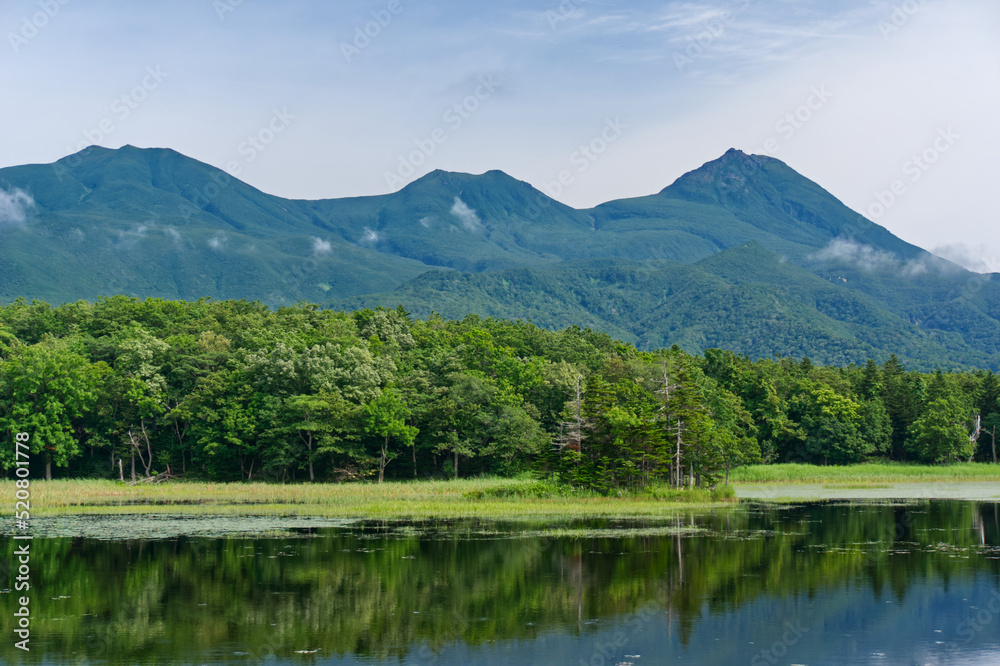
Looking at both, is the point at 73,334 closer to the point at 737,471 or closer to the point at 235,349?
the point at 235,349

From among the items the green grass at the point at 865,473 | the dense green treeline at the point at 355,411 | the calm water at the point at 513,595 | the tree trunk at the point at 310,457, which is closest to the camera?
the calm water at the point at 513,595

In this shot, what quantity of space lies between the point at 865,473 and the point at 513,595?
65.8 m

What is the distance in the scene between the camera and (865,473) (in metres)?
83.8

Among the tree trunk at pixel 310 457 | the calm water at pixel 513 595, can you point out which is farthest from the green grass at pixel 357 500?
the calm water at pixel 513 595

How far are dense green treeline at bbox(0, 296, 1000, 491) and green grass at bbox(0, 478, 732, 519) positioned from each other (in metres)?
2.96

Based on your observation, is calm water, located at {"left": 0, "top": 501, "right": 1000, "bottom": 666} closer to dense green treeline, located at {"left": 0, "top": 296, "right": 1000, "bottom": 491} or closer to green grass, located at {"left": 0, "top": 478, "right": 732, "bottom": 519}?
green grass, located at {"left": 0, "top": 478, "right": 732, "bottom": 519}

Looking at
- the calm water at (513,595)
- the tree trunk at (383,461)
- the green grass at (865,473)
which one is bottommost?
the green grass at (865,473)

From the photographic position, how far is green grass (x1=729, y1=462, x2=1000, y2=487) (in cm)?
7788

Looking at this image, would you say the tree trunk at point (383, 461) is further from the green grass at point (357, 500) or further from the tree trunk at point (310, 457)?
the tree trunk at point (310, 457)

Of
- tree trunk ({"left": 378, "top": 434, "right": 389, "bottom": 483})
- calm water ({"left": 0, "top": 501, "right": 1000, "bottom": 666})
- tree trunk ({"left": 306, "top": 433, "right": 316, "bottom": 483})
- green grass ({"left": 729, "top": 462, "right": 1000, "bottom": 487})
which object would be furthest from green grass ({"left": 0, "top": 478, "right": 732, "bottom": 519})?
green grass ({"left": 729, "top": 462, "right": 1000, "bottom": 487})

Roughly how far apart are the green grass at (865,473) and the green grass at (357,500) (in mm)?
25113

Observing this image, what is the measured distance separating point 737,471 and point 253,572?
56.4 metres

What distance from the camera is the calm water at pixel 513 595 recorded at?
21.3 meters

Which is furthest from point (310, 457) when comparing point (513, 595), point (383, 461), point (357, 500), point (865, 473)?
point (865, 473)
